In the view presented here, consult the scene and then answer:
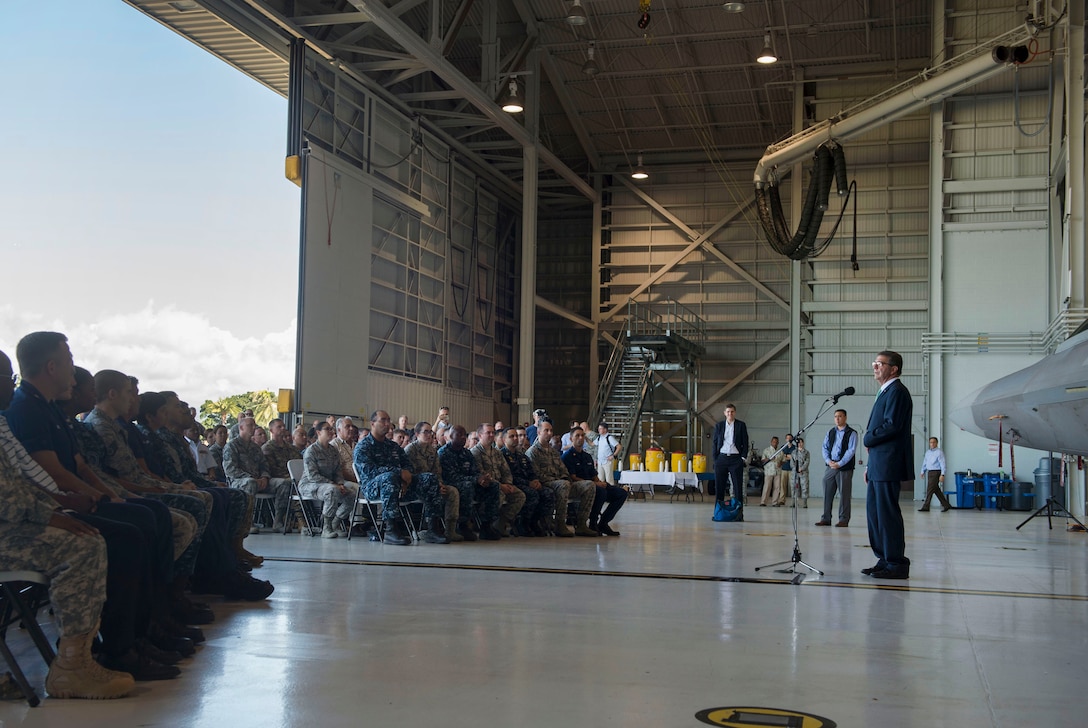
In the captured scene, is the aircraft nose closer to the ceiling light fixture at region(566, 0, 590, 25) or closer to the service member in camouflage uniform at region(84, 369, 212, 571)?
the service member in camouflage uniform at region(84, 369, 212, 571)

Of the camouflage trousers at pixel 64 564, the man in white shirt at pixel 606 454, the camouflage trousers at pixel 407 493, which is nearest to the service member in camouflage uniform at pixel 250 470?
the camouflage trousers at pixel 407 493

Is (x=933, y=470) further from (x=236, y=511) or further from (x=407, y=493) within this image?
(x=236, y=511)

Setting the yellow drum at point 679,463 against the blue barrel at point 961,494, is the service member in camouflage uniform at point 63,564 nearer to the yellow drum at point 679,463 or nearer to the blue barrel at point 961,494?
the yellow drum at point 679,463

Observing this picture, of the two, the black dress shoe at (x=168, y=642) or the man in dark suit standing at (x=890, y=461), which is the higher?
the man in dark suit standing at (x=890, y=461)

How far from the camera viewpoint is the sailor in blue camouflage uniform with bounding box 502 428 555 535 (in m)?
11.6

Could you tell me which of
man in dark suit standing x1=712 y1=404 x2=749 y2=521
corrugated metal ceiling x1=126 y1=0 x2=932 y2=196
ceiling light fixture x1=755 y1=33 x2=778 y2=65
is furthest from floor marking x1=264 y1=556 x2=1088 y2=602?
ceiling light fixture x1=755 y1=33 x2=778 y2=65

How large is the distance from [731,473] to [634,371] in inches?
524

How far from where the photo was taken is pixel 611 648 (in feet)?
15.5

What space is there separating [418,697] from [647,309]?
2809 cm

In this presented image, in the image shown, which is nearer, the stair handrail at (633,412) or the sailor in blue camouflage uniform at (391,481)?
the sailor in blue camouflage uniform at (391,481)

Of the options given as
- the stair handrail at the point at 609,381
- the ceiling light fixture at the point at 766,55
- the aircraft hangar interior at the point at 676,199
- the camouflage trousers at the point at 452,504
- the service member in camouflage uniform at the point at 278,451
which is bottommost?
the camouflage trousers at the point at 452,504

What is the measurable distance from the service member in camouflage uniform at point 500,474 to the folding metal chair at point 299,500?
6.31ft

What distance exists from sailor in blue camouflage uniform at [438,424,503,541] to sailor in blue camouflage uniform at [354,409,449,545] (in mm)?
359

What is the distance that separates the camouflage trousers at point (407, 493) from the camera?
32.3ft
